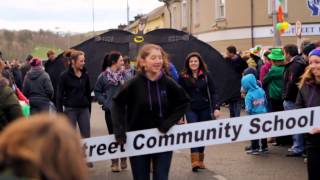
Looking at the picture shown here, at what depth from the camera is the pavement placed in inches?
344

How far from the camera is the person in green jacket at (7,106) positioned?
5.14 metres

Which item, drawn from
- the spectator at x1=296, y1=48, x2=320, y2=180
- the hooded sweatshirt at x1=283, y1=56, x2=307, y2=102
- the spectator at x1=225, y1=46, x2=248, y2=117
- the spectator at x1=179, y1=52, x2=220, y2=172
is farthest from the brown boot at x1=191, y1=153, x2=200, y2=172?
the spectator at x1=225, y1=46, x2=248, y2=117

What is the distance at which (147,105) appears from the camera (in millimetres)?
5562

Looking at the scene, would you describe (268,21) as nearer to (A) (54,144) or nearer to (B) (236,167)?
(B) (236,167)

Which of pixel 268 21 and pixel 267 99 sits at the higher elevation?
pixel 268 21

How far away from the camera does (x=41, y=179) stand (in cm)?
220

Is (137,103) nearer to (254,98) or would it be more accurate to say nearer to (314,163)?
(314,163)

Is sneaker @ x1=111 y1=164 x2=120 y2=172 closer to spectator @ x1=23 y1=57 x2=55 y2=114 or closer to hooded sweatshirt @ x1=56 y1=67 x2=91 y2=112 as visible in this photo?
hooded sweatshirt @ x1=56 y1=67 x2=91 y2=112

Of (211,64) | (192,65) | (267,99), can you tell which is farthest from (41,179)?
(211,64)

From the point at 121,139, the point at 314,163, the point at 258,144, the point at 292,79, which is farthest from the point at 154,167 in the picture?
the point at 258,144

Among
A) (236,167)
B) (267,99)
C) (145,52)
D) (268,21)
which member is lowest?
(236,167)

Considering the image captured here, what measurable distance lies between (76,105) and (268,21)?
76.5 feet

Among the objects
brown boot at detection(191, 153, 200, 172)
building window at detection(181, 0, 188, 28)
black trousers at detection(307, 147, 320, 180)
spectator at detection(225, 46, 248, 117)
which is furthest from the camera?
building window at detection(181, 0, 188, 28)

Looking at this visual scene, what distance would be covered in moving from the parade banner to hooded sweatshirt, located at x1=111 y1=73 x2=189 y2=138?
0.13 m
